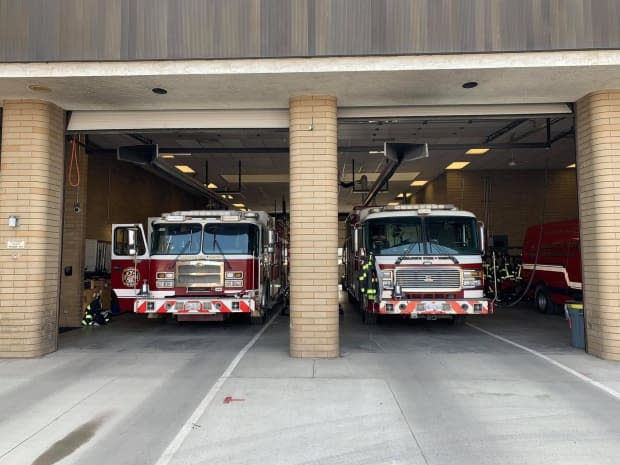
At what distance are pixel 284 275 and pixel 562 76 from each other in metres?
11.0

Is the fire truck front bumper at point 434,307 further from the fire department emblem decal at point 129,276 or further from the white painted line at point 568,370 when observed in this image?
the fire department emblem decal at point 129,276

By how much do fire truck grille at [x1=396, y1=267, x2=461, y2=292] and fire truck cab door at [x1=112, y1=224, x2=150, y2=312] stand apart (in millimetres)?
5808

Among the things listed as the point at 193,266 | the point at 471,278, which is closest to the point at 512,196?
the point at 471,278

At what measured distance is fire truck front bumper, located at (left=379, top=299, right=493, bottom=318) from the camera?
9602 millimetres

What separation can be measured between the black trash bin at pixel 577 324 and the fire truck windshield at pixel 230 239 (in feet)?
21.7

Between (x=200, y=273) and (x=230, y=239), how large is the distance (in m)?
1.02

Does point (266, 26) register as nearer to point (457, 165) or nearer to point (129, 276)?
point (129, 276)

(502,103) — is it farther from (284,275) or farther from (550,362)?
(284,275)

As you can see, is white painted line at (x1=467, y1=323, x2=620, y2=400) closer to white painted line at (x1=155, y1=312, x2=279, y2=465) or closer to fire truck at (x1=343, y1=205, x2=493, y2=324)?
fire truck at (x1=343, y1=205, x2=493, y2=324)

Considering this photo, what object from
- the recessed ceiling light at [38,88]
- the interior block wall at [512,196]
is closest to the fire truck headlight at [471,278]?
the recessed ceiling light at [38,88]

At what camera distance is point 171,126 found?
875 cm

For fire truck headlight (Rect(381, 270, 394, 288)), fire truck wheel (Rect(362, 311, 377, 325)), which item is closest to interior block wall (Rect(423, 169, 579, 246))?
fire truck wheel (Rect(362, 311, 377, 325))

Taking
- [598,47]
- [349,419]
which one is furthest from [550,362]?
[598,47]

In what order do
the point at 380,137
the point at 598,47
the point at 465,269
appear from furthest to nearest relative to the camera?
the point at 380,137, the point at 465,269, the point at 598,47
